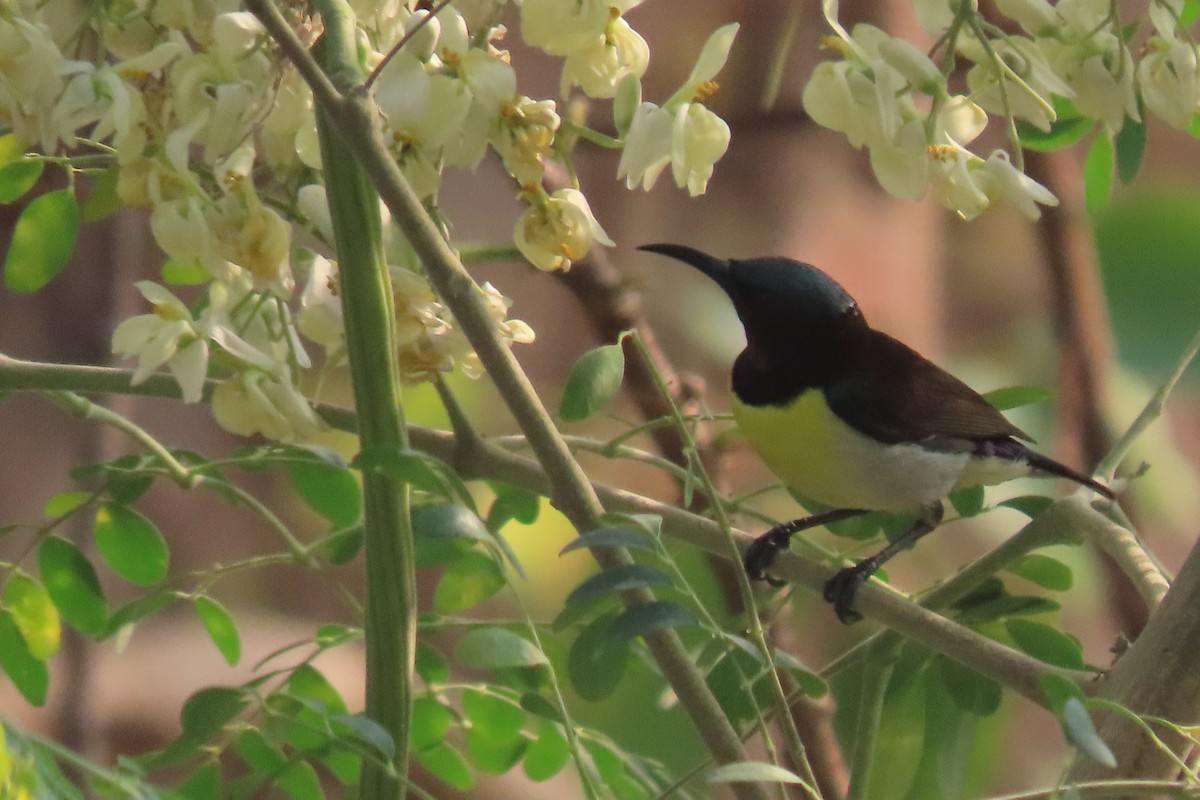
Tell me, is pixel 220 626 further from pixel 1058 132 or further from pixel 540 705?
pixel 1058 132

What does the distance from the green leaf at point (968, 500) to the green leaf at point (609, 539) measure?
0.33m

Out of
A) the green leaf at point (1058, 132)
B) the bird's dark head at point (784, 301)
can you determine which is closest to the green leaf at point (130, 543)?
the bird's dark head at point (784, 301)

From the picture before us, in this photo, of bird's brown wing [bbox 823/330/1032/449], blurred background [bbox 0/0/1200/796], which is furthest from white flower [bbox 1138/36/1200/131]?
blurred background [bbox 0/0/1200/796]

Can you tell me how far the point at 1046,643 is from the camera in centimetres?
60

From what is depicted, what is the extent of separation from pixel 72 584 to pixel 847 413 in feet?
1.68

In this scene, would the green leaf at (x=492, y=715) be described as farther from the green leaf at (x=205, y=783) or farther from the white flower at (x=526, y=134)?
the white flower at (x=526, y=134)

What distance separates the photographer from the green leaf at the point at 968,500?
68 cm

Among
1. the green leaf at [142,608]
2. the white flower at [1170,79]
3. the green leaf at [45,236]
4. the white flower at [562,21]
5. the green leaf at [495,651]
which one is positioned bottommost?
the green leaf at [142,608]

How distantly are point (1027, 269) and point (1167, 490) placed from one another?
1.85ft

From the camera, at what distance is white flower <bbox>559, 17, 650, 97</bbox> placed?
1.44ft

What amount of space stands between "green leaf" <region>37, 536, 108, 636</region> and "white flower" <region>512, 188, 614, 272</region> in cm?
27

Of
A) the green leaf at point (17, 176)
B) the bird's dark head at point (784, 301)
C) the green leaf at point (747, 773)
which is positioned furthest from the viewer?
the bird's dark head at point (784, 301)

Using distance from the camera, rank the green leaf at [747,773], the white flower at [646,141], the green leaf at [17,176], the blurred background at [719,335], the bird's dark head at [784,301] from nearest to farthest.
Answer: the green leaf at [747,773], the white flower at [646,141], the green leaf at [17,176], the bird's dark head at [784,301], the blurred background at [719,335]

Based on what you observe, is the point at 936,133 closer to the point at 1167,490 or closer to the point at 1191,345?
the point at 1191,345
